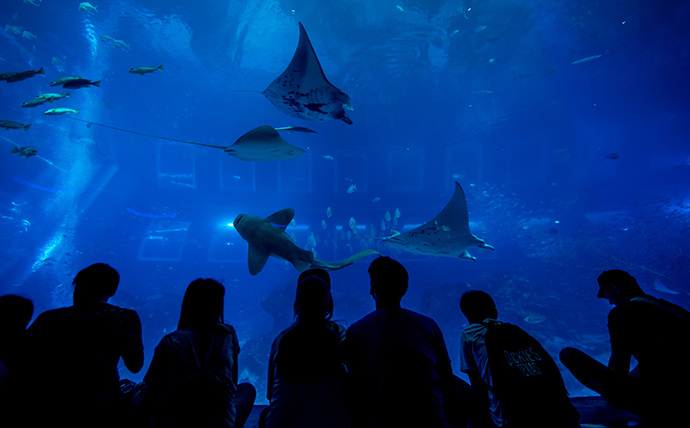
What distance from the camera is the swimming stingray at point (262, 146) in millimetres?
3109

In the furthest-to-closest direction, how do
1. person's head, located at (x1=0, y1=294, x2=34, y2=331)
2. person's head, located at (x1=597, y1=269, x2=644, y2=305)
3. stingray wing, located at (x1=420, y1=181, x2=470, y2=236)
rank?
stingray wing, located at (x1=420, y1=181, x2=470, y2=236) < person's head, located at (x1=597, y1=269, x2=644, y2=305) < person's head, located at (x1=0, y1=294, x2=34, y2=331)

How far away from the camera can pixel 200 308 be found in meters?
1.51

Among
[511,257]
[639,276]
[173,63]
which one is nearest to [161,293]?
[173,63]

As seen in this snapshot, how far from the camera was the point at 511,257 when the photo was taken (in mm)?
23828

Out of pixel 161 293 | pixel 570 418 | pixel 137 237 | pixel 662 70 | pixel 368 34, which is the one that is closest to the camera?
pixel 570 418

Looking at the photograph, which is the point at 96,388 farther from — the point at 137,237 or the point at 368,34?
the point at 137,237

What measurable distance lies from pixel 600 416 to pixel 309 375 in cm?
250

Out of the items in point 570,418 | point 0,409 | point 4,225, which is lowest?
point 570,418

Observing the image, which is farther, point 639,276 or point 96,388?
point 639,276

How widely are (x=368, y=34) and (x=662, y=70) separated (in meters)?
14.2

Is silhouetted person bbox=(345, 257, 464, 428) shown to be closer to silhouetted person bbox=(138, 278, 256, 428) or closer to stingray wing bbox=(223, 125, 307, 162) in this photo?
silhouetted person bbox=(138, 278, 256, 428)

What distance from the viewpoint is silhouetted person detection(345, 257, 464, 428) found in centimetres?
123

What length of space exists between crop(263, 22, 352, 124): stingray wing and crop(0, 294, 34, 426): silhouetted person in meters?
3.22

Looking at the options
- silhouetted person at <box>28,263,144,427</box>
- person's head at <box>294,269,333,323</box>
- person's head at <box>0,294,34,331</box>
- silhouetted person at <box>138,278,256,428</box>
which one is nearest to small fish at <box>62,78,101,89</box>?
person's head at <box>0,294,34,331</box>
